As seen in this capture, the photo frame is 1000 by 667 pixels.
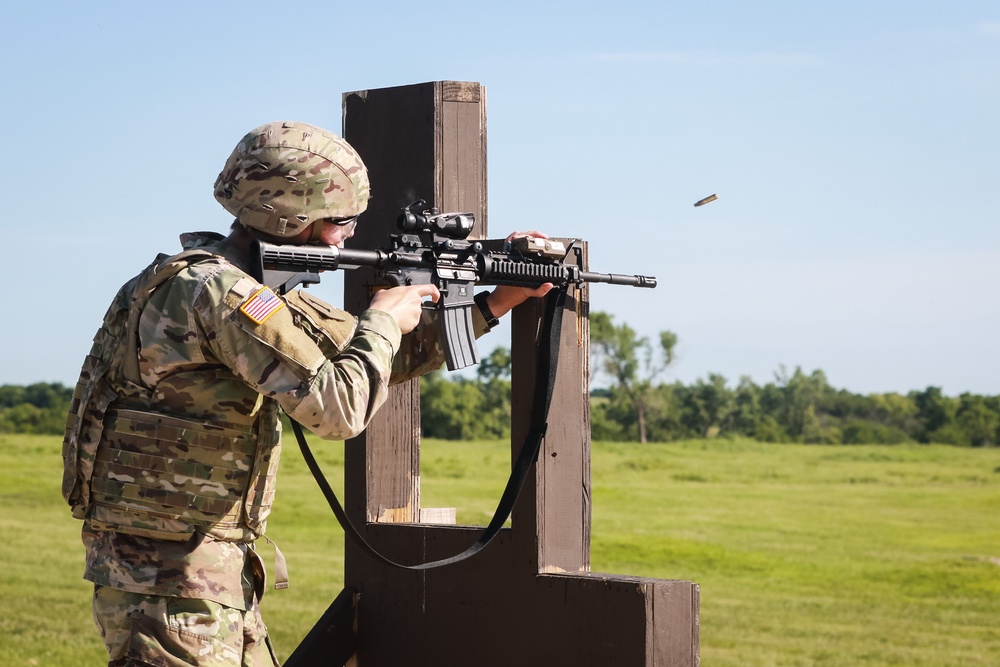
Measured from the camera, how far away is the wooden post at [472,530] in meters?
3.46

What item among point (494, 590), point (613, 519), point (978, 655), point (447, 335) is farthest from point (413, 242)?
point (613, 519)

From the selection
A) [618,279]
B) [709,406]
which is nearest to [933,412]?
[709,406]

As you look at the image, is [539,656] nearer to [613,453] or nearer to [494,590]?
[494,590]

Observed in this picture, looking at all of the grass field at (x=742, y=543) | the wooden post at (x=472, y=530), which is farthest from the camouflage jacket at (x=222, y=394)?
the grass field at (x=742, y=543)

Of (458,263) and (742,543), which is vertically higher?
(458,263)

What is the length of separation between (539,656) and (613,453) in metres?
36.8

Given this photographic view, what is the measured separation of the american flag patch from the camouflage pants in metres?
0.78

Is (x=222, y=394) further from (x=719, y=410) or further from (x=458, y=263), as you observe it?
(x=719, y=410)

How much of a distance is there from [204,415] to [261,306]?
381 mm

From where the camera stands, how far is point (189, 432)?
3078 mm

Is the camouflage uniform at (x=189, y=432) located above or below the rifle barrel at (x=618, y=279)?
below

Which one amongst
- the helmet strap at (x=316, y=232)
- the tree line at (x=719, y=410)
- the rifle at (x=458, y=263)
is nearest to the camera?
the helmet strap at (x=316, y=232)

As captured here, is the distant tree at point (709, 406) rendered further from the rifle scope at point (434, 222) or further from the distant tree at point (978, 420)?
the rifle scope at point (434, 222)

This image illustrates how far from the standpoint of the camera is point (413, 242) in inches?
141
